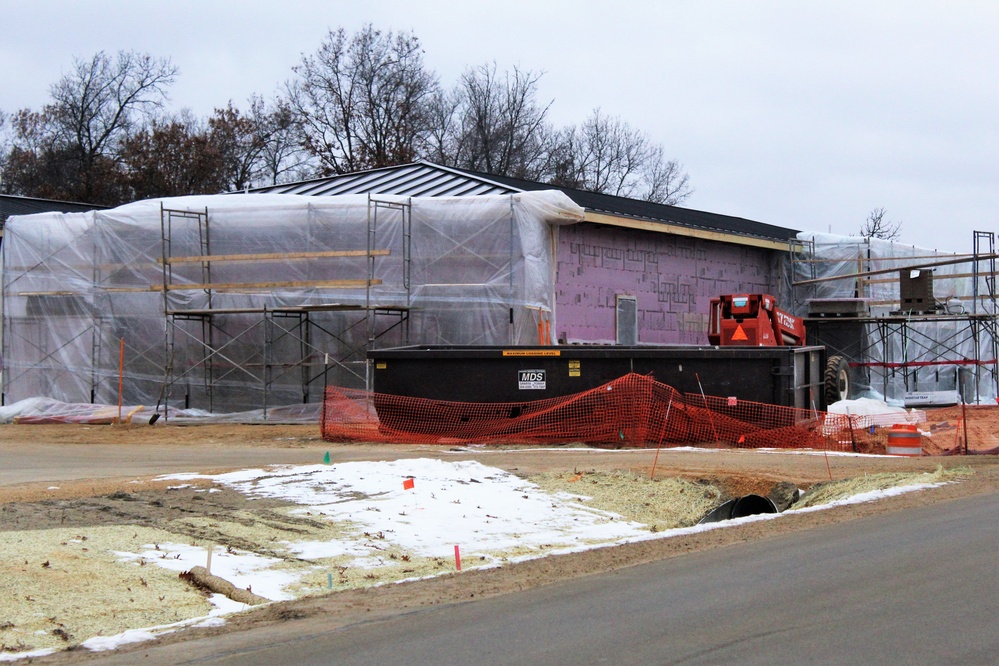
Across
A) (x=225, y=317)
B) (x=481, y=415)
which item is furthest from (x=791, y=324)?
(x=225, y=317)

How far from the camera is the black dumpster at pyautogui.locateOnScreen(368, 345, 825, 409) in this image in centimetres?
2000

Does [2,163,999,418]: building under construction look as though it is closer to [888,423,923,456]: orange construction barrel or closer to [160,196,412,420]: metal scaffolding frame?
[160,196,412,420]: metal scaffolding frame

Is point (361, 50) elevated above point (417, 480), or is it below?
above

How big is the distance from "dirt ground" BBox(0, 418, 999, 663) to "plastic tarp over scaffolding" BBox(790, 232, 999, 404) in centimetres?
1067

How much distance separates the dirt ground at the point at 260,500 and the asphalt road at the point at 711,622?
0.53m

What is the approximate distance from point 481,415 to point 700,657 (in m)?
14.4

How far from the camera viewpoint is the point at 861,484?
561 inches

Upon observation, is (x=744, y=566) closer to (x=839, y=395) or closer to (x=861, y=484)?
(x=861, y=484)

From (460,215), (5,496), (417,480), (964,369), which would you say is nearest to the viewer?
(5,496)

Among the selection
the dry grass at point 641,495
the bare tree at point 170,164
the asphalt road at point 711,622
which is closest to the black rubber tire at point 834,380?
the dry grass at point 641,495

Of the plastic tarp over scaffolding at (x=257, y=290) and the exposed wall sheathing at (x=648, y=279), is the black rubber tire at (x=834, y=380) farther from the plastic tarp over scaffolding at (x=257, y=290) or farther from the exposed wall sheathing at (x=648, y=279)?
the plastic tarp over scaffolding at (x=257, y=290)

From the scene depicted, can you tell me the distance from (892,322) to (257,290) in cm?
1964

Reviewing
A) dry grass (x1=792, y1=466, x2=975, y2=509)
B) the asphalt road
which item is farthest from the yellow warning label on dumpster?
the asphalt road

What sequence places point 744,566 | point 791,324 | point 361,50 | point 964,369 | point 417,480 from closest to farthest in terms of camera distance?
point 744,566, point 417,480, point 791,324, point 964,369, point 361,50
